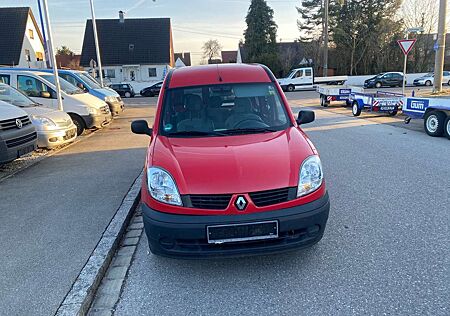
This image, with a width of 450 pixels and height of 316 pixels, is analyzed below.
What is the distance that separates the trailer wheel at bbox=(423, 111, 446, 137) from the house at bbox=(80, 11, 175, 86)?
40.3 m

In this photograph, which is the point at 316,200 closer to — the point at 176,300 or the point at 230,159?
the point at 230,159

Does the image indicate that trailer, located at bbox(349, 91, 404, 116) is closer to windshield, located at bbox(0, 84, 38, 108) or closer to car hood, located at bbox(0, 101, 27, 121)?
windshield, located at bbox(0, 84, 38, 108)

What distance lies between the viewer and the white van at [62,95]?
10.6 metres

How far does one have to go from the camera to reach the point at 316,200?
3211mm

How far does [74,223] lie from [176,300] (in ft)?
7.00

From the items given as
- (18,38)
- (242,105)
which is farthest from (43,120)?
(18,38)

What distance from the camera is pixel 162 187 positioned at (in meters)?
3.19

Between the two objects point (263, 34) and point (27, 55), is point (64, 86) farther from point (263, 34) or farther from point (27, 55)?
point (263, 34)

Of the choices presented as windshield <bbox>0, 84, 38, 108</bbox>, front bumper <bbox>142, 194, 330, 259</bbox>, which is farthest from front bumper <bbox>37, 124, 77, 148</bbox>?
front bumper <bbox>142, 194, 330, 259</bbox>

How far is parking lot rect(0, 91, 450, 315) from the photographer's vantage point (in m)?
2.91

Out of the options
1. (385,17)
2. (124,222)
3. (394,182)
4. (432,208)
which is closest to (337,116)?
(394,182)

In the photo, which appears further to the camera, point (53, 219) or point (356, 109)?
point (356, 109)

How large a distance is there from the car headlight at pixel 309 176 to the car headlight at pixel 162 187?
1.11 m

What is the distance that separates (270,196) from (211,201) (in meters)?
0.52
